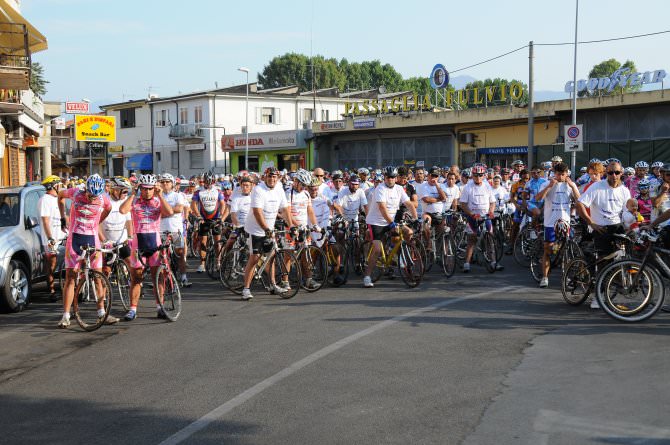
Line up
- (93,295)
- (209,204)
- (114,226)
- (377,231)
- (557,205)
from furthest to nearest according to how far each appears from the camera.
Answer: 1. (209,204)
2. (377,231)
3. (557,205)
4. (114,226)
5. (93,295)

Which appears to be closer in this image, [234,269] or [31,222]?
[31,222]

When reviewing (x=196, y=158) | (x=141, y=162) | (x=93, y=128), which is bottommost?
(x=141, y=162)

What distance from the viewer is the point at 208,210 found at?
50.3 feet

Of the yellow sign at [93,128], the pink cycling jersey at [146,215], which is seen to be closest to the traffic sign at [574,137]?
the pink cycling jersey at [146,215]

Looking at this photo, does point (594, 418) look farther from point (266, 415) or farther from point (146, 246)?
point (146, 246)

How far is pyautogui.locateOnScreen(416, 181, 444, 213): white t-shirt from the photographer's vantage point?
49.2 ft

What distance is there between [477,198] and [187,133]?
52.6m

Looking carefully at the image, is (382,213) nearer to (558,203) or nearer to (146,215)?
(558,203)

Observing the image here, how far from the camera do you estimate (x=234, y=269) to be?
1201 centimetres

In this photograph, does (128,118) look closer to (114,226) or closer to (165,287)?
(114,226)

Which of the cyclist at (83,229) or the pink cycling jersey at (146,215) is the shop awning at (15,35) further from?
the cyclist at (83,229)

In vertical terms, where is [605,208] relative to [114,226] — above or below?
above

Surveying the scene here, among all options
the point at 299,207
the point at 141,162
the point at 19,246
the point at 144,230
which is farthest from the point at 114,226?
the point at 141,162

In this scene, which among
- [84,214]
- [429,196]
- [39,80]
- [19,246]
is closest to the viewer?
[84,214]
